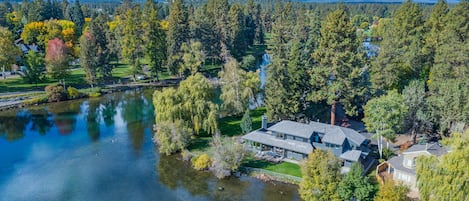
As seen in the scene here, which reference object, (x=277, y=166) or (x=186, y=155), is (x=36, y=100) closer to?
(x=186, y=155)

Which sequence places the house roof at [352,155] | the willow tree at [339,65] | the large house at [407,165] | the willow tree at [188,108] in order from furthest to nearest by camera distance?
1. the willow tree at [339,65]
2. the willow tree at [188,108]
3. the house roof at [352,155]
4. the large house at [407,165]

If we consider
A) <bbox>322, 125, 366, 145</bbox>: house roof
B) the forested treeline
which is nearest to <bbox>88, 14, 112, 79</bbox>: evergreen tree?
the forested treeline

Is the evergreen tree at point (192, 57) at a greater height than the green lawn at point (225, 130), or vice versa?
the evergreen tree at point (192, 57)

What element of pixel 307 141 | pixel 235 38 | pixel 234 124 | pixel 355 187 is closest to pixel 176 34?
pixel 235 38

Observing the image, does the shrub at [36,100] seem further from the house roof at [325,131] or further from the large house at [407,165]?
the large house at [407,165]

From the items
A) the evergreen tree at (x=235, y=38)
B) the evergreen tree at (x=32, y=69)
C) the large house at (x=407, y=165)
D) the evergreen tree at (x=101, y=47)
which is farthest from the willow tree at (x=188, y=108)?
the evergreen tree at (x=235, y=38)

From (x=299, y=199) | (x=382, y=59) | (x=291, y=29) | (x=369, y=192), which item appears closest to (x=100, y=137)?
(x=299, y=199)
